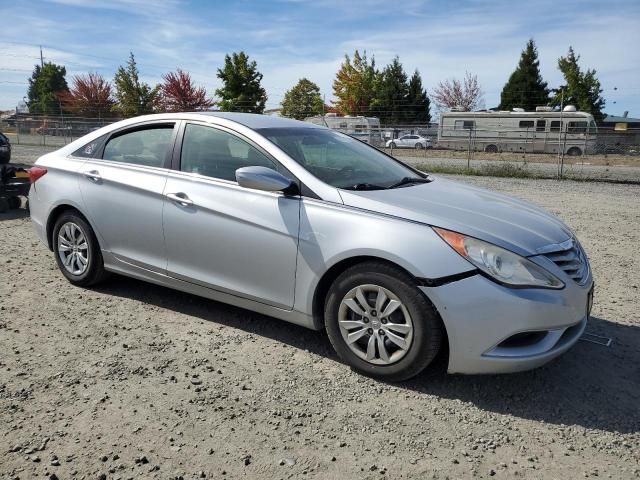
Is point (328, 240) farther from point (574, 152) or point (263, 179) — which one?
point (574, 152)

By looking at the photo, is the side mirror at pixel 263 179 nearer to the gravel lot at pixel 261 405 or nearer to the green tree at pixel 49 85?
the gravel lot at pixel 261 405

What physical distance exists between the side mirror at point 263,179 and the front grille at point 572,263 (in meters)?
1.66

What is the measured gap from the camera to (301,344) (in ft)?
13.0

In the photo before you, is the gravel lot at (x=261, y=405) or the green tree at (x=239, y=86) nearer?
the gravel lot at (x=261, y=405)

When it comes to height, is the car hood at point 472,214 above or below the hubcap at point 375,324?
above

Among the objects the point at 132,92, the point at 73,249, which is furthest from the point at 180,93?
the point at 73,249

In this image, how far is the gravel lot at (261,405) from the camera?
102 inches

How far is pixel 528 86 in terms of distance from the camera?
49094 mm

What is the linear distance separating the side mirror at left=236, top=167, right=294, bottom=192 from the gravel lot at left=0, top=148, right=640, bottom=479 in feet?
3.71

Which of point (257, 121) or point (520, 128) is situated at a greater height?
point (520, 128)

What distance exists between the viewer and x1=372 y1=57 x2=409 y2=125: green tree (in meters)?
49.3

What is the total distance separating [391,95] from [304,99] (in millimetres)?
7852

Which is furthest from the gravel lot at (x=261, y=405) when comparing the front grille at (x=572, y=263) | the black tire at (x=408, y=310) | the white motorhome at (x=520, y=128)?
the white motorhome at (x=520, y=128)

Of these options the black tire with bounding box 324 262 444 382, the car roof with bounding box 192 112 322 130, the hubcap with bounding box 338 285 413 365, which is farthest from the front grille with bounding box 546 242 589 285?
the car roof with bounding box 192 112 322 130
